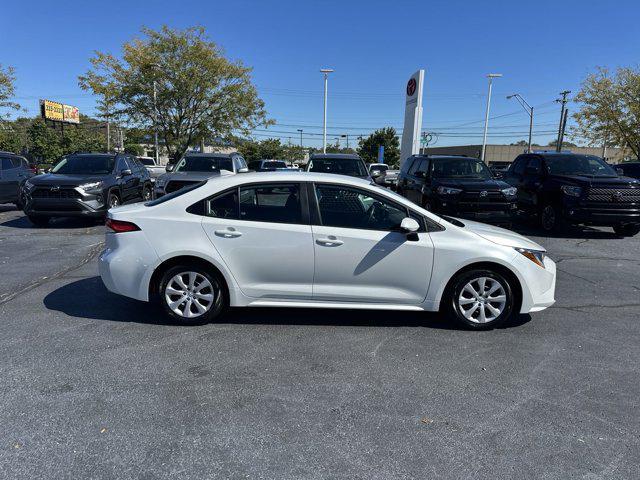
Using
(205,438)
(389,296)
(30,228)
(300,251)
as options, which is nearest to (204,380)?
(205,438)

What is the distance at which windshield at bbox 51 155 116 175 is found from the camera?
1115 centimetres

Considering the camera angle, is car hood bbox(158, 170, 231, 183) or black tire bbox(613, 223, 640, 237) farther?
black tire bbox(613, 223, 640, 237)

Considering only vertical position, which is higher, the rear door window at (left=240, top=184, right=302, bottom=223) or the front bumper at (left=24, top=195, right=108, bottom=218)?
the rear door window at (left=240, top=184, right=302, bottom=223)

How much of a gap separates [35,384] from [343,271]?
2724 mm

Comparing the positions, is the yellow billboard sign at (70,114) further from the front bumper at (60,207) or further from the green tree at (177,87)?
the front bumper at (60,207)

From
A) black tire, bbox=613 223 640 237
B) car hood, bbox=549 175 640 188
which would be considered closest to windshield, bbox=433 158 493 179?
car hood, bbox=549 175 640 188

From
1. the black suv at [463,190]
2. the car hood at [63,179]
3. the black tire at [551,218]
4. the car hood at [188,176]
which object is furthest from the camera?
the black tire at [551,218]

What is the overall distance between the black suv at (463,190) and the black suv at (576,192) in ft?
4.25

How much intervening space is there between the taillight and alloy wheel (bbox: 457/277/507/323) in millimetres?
3361

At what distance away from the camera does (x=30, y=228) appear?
1056 centimetres

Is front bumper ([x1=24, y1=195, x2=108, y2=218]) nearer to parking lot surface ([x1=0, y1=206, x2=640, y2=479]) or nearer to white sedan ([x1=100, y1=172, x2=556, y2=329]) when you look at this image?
parking lot surface ([x1=0, y1=206, x2=640, y2=479])

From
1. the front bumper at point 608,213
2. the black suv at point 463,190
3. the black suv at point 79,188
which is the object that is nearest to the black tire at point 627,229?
the front bumper at point 608,213

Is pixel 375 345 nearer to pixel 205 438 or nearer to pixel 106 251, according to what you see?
pixel 205 438

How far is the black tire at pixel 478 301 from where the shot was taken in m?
4.59
